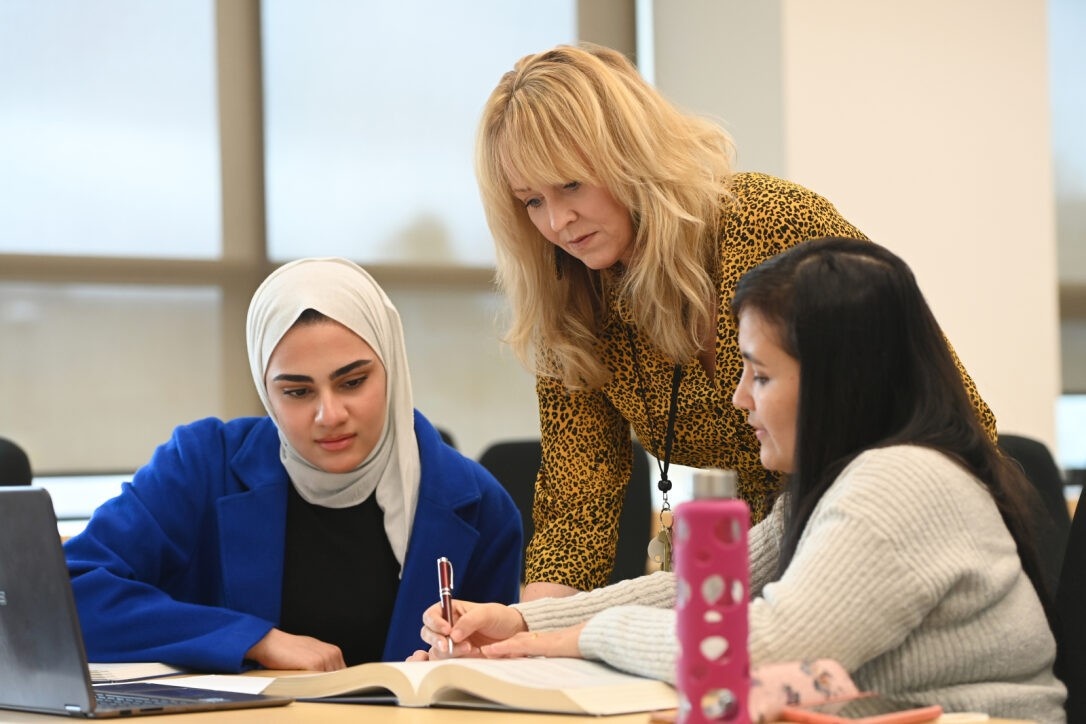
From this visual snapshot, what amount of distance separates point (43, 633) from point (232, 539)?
0.64m

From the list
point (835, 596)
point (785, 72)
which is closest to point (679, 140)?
point (835, 596)

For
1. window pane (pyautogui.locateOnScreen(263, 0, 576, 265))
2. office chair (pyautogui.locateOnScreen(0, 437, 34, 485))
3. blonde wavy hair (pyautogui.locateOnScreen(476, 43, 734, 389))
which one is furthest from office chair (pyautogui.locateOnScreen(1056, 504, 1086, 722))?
window pane (pyautogui.locateOnScreen(263, 0, 576, 265))

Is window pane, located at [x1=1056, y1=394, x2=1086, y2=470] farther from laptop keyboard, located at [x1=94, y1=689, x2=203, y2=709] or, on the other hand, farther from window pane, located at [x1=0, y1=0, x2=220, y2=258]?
laptop keyboard, located at [x1=94, y1=689, x2=203, y2=709]

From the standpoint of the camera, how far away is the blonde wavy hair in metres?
1.96

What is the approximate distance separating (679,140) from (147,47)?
8.18 ft

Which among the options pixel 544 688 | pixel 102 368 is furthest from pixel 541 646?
pixel 102 368

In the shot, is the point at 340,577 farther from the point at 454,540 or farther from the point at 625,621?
the point at 625,621

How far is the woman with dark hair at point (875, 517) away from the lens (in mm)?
1197

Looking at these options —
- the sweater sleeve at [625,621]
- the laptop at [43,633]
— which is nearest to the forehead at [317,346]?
the sweater sleeve at [625,621]

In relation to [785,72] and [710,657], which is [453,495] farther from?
[785,72]

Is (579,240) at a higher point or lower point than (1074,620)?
higher

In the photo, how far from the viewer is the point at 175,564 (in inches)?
78.2

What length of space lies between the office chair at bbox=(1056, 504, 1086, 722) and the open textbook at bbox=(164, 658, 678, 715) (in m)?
0.53

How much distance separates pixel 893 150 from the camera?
405 centimetres
